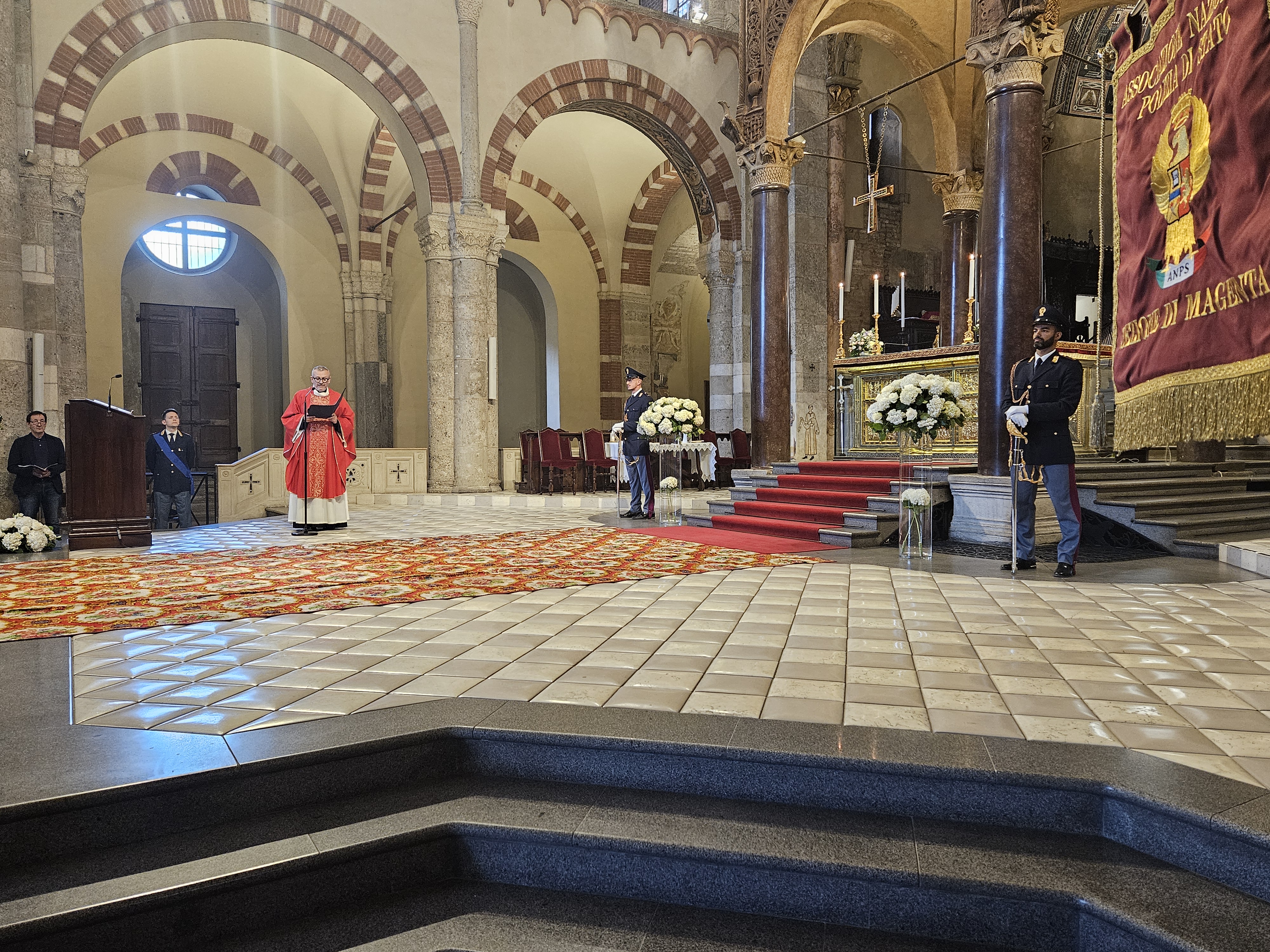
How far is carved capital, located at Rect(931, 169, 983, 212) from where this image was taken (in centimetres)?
1304

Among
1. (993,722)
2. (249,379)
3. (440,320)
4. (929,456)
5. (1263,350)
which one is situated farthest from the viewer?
(249,379)

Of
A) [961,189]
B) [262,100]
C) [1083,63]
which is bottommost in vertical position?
[961,189]

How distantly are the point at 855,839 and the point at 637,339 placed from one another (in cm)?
1840

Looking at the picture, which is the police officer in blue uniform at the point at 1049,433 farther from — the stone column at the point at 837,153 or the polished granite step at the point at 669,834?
the stone column at the point at 837,153

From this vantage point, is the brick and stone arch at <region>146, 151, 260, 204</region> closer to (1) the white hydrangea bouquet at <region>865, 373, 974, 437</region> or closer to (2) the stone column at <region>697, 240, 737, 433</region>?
(2) the stone column at <region>697, 240, 737, 433</region>

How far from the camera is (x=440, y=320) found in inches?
512

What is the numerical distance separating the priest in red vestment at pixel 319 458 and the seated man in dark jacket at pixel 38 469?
2268 millimetres

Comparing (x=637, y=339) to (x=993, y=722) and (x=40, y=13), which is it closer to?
(x=40, y=13)

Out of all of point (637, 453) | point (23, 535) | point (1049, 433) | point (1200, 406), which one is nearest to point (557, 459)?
point (637, 453)

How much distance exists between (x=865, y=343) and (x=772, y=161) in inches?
109

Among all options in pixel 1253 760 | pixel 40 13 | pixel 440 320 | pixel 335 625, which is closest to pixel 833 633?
pixel 1253 760

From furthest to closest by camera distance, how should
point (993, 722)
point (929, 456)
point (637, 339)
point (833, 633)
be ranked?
point (637, 339), point (929, 456), point (833, 633), point (993, 722)

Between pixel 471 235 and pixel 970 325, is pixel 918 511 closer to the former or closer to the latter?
pixel 970 325

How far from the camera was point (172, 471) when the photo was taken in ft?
33.8
